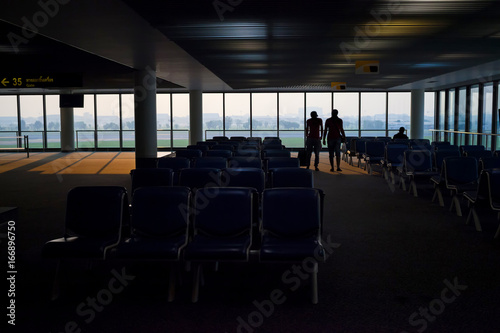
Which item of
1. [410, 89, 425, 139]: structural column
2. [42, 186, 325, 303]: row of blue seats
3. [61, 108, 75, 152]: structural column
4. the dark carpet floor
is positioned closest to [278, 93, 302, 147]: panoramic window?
[410, 89, 425, 139]: structural column

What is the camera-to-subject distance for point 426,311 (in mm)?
3793

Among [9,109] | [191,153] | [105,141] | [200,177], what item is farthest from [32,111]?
[200,177]

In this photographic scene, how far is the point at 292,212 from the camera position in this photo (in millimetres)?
4500

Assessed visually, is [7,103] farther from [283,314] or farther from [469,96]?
[283,314]

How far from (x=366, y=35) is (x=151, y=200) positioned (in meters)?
5.17

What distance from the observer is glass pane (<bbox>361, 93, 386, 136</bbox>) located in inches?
943

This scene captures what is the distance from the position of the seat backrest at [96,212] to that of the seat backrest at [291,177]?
2.15 meters

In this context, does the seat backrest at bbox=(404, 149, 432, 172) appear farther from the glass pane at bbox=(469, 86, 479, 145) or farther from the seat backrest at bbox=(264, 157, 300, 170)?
the glass pane at bbox=(469, 86, 479, 145)

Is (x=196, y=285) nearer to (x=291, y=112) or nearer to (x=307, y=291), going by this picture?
(x=307, y=291)

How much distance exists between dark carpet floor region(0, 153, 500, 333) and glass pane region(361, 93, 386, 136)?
57.7 feet

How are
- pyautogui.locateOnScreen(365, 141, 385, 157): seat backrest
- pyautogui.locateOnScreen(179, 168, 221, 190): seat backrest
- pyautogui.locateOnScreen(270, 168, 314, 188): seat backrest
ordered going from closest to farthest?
pyautogui.locateOnScreen(270, 168, 314, 188): seat backrest, pyautogui.locateOnScreen(179, 168, 221, 190): seat backrest, pyautogui.locateOnScreen(365, 141, 385, 157): seat backrest

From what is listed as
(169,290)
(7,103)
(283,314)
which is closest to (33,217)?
(169,290)

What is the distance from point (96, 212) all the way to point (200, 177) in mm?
2011

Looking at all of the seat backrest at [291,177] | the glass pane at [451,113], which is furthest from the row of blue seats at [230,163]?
the glass pane at [451,113]
